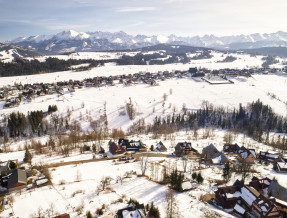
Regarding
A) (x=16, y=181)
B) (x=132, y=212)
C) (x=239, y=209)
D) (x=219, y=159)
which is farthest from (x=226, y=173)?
(x=16, y=181)

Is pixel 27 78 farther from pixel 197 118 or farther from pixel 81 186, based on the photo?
pixel 81 186

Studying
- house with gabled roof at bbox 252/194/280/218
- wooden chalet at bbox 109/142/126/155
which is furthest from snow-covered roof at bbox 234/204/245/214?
wooden chalet at bbox 109/142/126/155

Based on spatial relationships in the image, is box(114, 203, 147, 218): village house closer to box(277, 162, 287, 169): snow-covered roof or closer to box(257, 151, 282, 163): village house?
box(277, 162, 287, 169): snow-covered roof

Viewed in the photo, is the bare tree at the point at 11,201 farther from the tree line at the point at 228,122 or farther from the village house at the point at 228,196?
the tree line at the point at 228,122

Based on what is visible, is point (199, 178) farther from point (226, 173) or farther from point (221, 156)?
point (221, 156)

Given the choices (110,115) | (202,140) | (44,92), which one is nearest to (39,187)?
(202,140)

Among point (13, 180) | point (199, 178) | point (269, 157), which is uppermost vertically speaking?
point (13, 180)
